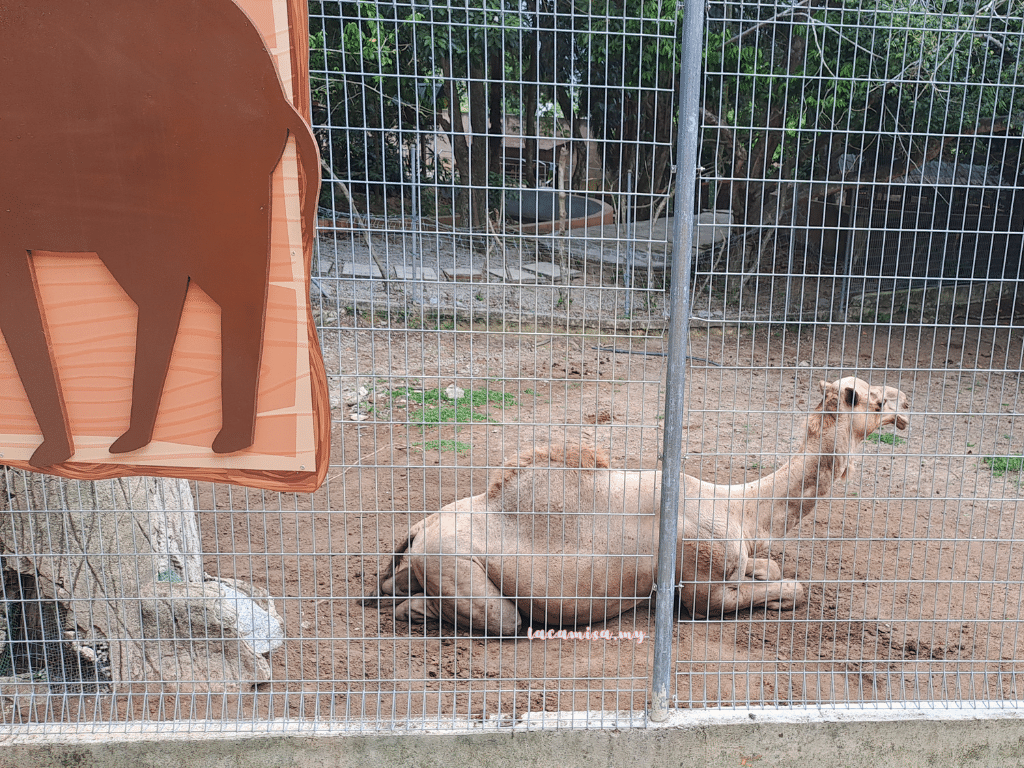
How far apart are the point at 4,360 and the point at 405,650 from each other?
2.37 metres

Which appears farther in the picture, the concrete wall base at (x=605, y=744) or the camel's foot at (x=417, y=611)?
the camel's foot at (x=417, y=611)

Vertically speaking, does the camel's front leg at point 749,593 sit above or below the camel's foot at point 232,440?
below

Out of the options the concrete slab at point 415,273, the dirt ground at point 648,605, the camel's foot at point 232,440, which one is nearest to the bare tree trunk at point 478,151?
the concrete slab at point 415,273

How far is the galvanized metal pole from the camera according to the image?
274cm

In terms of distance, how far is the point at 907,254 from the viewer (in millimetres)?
6652

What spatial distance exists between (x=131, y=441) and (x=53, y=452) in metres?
0.30

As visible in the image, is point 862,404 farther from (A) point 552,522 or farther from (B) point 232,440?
(B) point 232,440

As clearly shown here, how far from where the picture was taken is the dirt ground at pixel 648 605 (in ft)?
10.7

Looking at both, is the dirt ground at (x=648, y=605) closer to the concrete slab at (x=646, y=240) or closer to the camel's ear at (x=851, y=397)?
the camel's ear at (x=851, y=397)

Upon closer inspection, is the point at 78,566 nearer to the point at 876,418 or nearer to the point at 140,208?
the point at 140,208

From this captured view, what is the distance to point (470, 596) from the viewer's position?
417cm

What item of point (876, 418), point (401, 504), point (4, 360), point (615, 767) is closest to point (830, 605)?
point (876, 418)

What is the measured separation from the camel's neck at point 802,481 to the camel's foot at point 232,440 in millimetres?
2647

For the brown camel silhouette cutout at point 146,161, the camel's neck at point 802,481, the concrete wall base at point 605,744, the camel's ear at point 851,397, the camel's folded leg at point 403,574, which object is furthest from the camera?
the camel's folded leg at point 403,574
